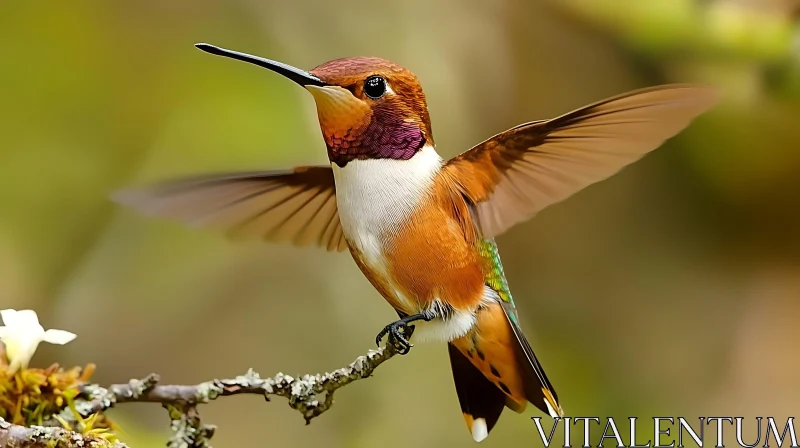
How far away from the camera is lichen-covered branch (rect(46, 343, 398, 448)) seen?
102 centimetres

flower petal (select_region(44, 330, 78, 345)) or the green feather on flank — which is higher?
the green feather on flank

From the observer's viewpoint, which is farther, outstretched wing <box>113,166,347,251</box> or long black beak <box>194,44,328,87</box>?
outstretched wing <box>113,166,347,251</box>

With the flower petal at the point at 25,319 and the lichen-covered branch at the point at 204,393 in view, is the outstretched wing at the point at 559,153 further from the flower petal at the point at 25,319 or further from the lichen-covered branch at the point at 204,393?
the flower petal at the point at 25,319

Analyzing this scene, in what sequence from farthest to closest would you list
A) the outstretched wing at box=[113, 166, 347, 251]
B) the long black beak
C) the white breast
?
the outstretched wing at box=[113, 166, 347, 251]
the white breast
the long black beak

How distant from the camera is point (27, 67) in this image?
2.21 m

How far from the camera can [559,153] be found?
44.8 inches

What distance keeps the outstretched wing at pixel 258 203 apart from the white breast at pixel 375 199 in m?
0.15

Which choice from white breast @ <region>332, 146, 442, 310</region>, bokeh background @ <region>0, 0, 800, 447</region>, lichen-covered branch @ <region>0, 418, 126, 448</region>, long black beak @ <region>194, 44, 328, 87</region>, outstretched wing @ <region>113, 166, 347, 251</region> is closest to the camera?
lichen-covered branch @ <region>0, 418, 126, 448</region>

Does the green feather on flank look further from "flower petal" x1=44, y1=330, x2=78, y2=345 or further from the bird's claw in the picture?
"flower petal" x1=44, y1=330, x2=78, y2=345

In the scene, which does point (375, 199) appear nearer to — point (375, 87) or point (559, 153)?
point (375, 87)

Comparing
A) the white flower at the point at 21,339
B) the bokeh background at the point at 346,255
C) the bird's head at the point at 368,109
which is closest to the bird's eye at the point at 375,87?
the bird's head at the point at 368,109

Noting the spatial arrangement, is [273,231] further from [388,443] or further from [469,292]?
[388,443]

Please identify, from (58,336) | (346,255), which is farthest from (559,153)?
(346,255)

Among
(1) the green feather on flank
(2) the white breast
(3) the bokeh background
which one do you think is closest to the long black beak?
(2) the white breast
